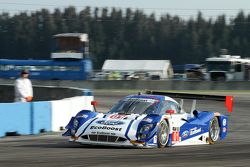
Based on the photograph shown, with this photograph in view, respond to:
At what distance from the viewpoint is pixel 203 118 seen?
1342cm

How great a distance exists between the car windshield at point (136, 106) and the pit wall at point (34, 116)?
301cm

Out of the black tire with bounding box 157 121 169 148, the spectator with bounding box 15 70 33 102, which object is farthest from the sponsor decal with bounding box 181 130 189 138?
the spectator with bounding box 15 70 33 102

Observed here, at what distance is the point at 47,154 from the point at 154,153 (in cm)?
175

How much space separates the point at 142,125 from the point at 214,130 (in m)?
2.83

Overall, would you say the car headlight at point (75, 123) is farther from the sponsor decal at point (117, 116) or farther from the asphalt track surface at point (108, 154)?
the sponsor decal at point (117, 116)

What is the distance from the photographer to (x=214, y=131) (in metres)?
13.8

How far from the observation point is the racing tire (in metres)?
13.6

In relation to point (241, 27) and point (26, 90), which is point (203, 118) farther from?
point (241, 27)

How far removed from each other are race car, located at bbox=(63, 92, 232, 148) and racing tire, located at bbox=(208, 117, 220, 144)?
7cm

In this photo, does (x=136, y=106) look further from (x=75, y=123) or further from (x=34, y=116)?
(x=34, y=116)

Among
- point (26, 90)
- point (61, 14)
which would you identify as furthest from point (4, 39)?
point (26, 90)

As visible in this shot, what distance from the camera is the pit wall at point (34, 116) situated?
47.2 feet

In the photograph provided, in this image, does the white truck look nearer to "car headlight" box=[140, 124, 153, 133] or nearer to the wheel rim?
the wheel rim

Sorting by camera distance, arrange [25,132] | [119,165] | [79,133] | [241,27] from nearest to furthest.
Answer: [119,165] < [79,133] < [25,132] < [241,27]
